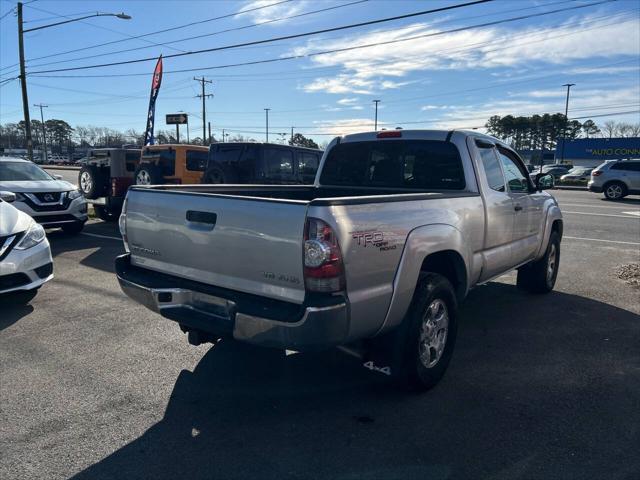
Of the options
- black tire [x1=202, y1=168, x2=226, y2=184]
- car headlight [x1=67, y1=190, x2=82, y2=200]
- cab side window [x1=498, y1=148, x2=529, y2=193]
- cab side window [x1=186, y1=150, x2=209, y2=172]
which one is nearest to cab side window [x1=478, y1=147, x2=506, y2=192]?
cab side window [x1=498, y1=148, x2=529, y2=193]

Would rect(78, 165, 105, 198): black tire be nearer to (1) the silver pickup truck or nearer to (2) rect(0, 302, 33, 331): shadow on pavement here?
(2) rect(0, 302, 33, 331): shadow on pavement

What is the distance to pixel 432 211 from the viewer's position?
3.67 meters

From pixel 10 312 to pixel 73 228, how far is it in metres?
5.84

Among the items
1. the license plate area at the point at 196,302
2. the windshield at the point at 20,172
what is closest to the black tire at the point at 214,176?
the windshield at the point at 20,172

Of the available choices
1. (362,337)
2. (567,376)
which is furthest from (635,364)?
(362,337)

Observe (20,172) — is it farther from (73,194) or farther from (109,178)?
(109,178)

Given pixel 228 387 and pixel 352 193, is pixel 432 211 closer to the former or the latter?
pixel 352 193

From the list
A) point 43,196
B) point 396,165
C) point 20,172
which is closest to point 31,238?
point 396,165

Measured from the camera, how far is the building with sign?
58.9m

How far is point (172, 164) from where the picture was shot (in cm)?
1228

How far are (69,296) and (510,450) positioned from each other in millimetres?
5321

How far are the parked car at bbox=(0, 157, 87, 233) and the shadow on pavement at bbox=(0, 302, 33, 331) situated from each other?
440 cm

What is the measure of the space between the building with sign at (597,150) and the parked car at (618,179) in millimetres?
40974

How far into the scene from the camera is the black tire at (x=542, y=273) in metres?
6.40
